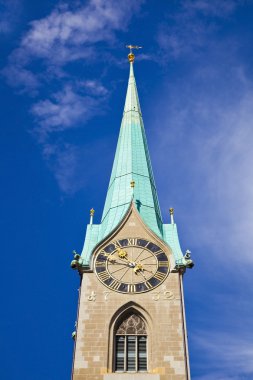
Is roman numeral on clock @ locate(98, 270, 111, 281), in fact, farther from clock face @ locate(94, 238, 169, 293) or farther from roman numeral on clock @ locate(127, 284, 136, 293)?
roman numeral on clock @ locate(127, 284, 136, 293)

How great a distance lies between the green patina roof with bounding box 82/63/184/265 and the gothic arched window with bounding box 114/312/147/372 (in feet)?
9.94

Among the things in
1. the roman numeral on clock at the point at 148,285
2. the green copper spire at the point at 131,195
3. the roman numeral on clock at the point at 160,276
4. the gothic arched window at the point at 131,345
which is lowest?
the gothic arched window at the point at 131,345

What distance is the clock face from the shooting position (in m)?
21.4

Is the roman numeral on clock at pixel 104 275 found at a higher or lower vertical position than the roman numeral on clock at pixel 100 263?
lower

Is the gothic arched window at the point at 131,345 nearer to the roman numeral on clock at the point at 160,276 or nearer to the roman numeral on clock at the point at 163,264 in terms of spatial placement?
the roman numeral on clock at the point at 160,276

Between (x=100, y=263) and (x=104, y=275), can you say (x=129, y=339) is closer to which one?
(x=104, y=275)

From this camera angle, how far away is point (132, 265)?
862 inches

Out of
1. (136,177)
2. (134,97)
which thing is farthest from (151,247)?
(134,97)

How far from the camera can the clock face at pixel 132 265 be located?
843 inches

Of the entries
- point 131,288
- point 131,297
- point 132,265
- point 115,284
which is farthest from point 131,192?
point 131,297

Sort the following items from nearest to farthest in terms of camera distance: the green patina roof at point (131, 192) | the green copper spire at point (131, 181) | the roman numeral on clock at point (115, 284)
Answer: the roman numeral on clock at point (115, 284) < the green patina roof at point (131, 192) < the green copper spire at point (131, 181)

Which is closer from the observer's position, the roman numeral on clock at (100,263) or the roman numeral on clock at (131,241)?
the roman numeral on clock at (100,263)

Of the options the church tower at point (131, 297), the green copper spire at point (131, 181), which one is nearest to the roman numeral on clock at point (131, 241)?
the church tower at point (131, 297)

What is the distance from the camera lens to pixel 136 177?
26781mm
